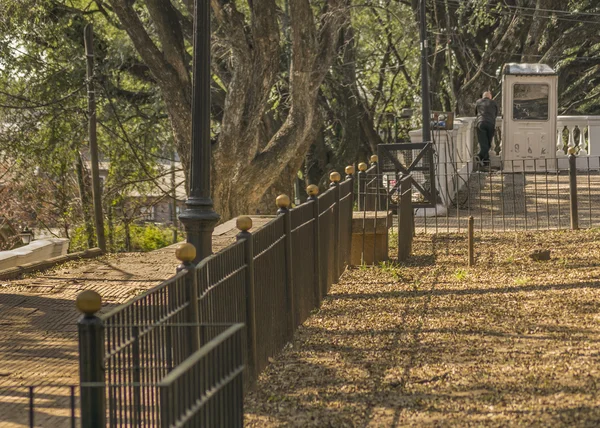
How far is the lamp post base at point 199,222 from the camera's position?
10258mm

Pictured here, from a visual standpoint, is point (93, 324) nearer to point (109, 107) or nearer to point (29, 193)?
point (109, 107)

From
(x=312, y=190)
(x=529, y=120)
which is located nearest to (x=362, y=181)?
(x=312, y=190)

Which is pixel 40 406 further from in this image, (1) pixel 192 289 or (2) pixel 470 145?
(2) pixel 470 145

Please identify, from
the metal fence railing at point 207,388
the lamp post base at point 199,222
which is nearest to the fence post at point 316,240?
the lamp post base at point 199,222

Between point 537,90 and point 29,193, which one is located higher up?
point 537,90

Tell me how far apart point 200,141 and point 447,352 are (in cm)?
281

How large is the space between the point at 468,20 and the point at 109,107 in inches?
489

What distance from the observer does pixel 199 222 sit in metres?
10.3

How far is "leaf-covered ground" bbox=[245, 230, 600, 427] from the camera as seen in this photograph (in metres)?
7.55

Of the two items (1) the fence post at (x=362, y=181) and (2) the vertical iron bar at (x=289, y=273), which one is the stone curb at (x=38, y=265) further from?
(2) the vertical iron bar at (x=289, y=273)

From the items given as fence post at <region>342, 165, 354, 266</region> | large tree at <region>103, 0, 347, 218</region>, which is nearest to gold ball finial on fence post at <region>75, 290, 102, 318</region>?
fence post at <region>342, 165, 354, 266</region>

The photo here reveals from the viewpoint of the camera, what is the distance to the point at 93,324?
556cm

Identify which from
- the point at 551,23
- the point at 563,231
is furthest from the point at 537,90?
the point at 563,231

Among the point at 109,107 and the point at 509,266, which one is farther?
the point at 109,107
